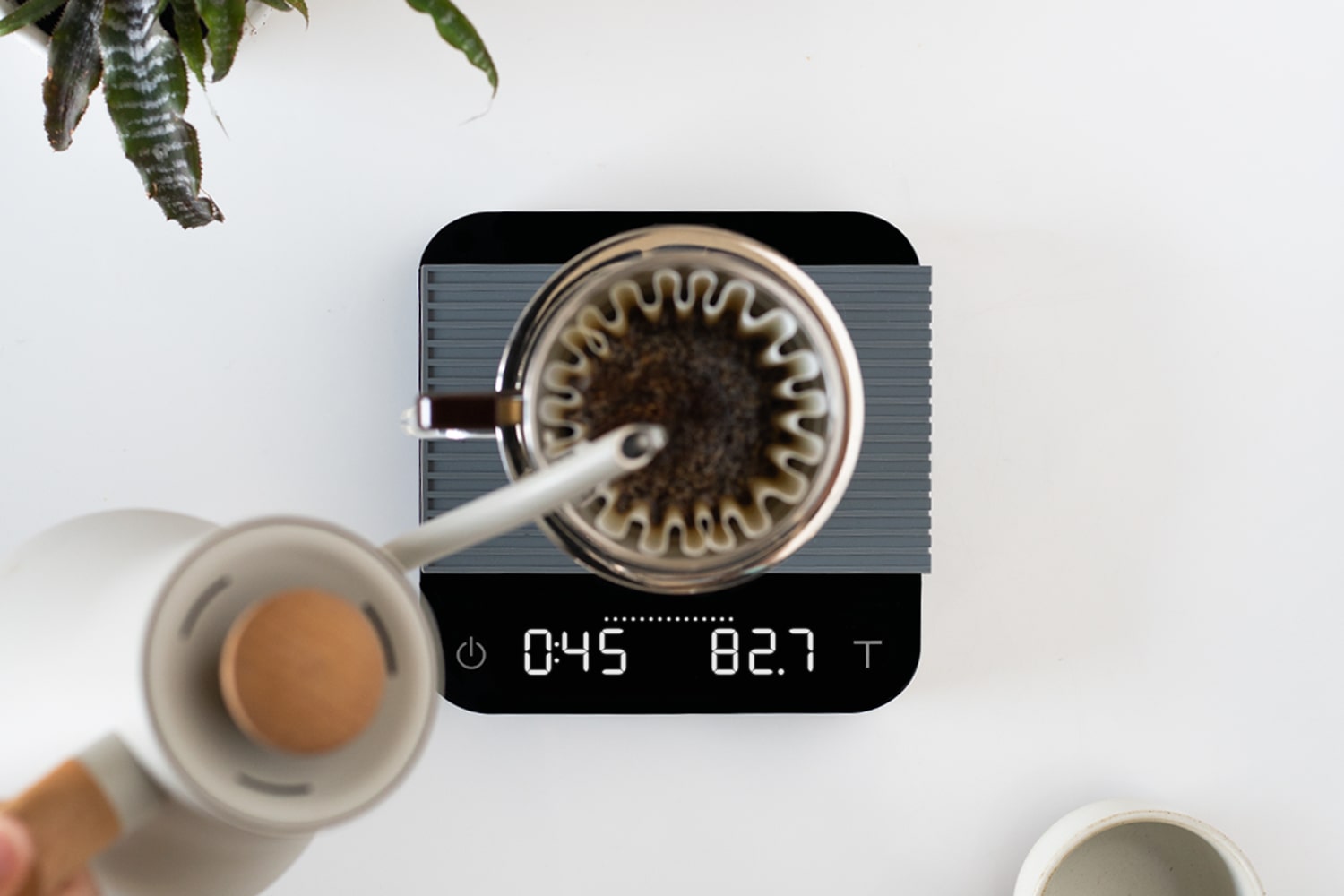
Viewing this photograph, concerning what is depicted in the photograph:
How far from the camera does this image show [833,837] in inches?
28.1

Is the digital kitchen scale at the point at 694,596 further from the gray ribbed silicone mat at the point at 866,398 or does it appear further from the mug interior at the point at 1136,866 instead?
the mug interior at the point at 1136,866

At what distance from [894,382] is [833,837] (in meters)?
0.33

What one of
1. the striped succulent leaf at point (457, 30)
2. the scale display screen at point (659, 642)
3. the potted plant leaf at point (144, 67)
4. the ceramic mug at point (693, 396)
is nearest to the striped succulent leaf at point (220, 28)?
the potted plant leaf at point (144, 67)

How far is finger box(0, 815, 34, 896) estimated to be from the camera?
0.28 metres

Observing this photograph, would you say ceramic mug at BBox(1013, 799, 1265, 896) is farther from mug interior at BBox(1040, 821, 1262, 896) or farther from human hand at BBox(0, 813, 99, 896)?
human hand at BBox(0, 813, 99, 896)

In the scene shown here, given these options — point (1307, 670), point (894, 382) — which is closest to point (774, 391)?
point (894, 382)

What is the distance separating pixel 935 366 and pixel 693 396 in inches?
10.8

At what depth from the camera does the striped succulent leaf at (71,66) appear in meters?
0.56

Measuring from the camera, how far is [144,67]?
1.81 feet

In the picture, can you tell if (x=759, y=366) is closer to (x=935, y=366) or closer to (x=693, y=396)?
(x=693, y=396)

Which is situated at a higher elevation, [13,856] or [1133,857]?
[13,856]

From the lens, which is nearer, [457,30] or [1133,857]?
[457,30]

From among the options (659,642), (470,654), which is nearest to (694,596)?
(659,642)

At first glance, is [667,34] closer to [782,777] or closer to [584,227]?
[584,227]
